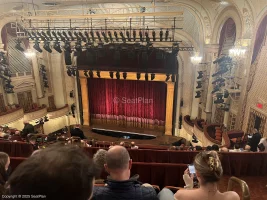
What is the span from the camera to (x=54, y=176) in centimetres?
69

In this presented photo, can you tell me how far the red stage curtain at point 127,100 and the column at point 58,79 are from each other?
192cm

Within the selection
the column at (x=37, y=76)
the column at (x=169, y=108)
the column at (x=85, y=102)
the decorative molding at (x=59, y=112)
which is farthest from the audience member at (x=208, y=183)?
the column at (x=37, y=76)

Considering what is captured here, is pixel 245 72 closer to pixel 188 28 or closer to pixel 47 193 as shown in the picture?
pixel 188 28

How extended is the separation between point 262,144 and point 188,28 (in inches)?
308

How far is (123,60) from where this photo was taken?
13281mm

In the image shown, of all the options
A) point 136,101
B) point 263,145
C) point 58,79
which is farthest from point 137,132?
point 263,145

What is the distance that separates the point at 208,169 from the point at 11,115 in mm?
12696

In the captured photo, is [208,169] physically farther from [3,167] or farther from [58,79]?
[58,79]

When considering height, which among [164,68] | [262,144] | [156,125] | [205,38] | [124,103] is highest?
[205,38]

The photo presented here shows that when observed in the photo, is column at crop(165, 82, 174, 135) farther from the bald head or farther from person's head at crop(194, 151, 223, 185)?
the bald head

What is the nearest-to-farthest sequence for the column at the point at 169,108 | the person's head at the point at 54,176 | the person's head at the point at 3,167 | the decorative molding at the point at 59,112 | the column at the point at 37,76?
1. the person's head at the point at 54,176
2. the person's head at the point at 3,167
3. the column at the point at 169,108
4. the column at the point at 37,76
5. the decorative molding at the point at 59,112

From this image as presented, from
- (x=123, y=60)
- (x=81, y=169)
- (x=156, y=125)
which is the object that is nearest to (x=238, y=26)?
(x=123, y=60)

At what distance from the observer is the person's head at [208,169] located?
1.66 m

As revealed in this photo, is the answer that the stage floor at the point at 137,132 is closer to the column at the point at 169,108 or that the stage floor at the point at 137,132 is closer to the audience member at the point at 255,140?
the column at the point at 169,108
